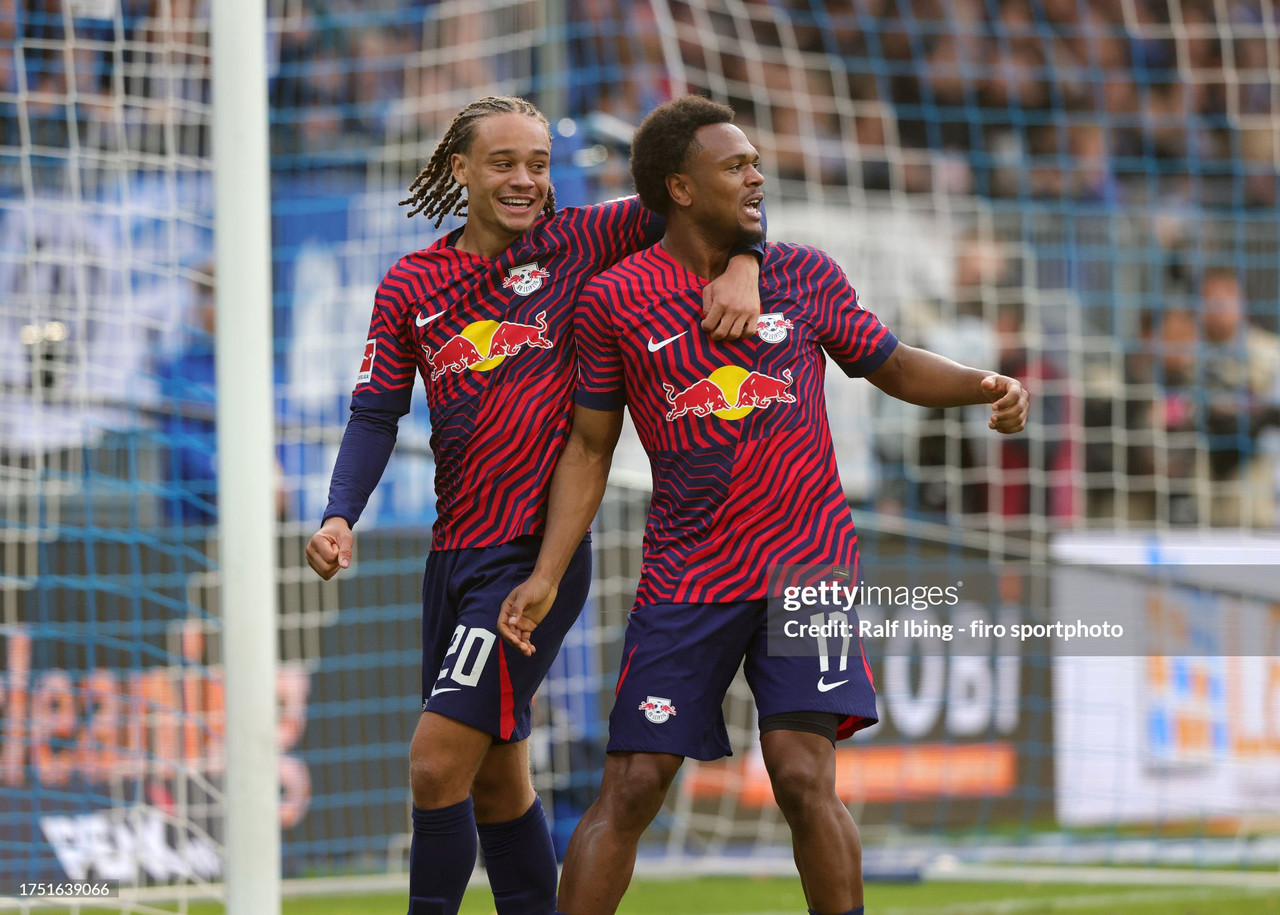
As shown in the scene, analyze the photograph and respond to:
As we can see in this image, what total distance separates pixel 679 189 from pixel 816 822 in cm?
143

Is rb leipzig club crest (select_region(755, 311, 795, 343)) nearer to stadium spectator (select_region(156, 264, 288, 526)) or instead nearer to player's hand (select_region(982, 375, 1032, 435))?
player's hand (select_region(982, 375, 1032, 435))

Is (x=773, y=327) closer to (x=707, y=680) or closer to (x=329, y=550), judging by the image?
(x=707, y=680)

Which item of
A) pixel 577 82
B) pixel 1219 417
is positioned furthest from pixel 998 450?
pixel 577 82

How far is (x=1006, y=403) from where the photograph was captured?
340cm

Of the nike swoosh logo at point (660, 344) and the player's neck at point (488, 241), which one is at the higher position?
the player's neck at point (488, 241)

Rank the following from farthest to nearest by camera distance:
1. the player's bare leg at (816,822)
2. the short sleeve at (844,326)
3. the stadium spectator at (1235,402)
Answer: the stadium spectator at (1235,402) → the short sleeve at (844,326) → the player's bare leg at (816,822)

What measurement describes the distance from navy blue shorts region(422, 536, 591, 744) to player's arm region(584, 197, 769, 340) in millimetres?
713

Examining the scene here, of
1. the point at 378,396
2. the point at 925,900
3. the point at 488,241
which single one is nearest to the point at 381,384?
the point at 378,396

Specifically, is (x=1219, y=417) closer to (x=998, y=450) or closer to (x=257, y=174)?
(x=998, y=450)

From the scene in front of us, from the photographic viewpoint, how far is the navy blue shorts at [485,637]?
365 cm

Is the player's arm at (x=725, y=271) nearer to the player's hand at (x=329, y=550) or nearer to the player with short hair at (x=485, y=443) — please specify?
the player with short hair at (x=485, y=443)

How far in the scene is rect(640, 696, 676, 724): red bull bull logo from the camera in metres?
3.39

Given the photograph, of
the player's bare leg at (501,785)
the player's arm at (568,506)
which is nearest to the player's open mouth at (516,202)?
the player's arm at (568,506)

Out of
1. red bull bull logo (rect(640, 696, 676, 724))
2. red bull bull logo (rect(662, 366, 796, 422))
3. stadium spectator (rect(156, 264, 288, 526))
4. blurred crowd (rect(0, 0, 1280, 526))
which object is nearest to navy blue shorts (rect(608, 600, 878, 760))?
red bull bull logo (rect(640, 696, 676, 724))
